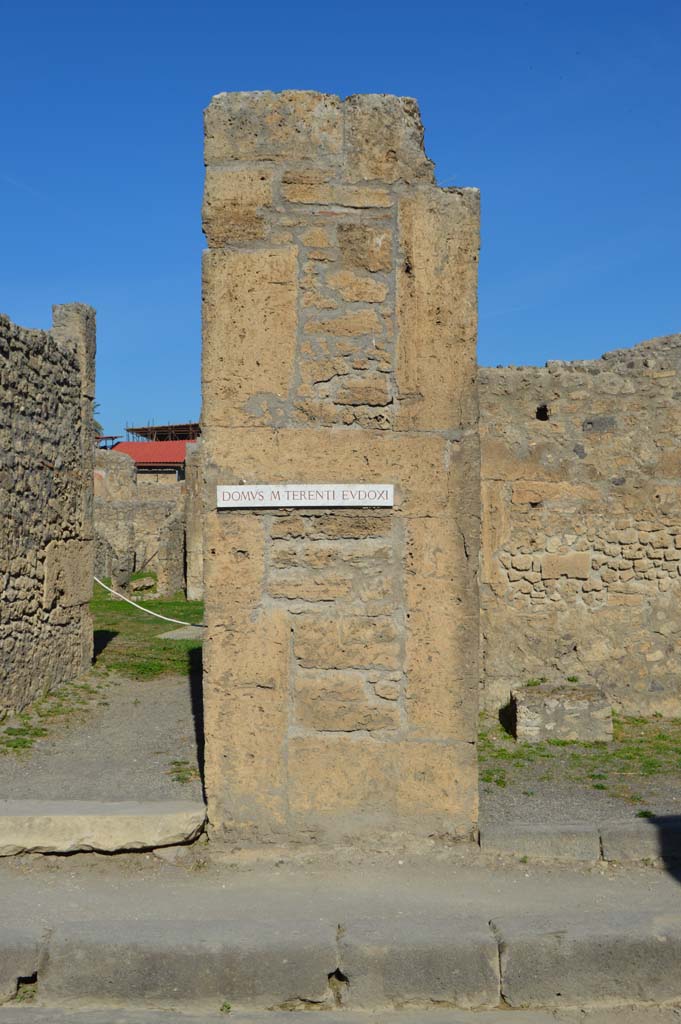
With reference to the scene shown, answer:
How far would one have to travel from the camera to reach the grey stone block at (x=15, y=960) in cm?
299

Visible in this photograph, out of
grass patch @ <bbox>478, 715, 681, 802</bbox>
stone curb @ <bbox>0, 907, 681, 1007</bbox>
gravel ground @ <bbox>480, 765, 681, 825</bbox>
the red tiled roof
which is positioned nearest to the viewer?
stone curb @ <bbox>0, 907, 681, 1007</bbox>

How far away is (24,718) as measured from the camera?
736 cm

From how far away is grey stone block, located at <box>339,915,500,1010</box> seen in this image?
2.98 m

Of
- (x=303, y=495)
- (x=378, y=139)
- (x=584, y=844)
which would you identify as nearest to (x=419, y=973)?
(x=584, y=844)

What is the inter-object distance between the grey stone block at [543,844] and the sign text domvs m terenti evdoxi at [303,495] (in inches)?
59.8

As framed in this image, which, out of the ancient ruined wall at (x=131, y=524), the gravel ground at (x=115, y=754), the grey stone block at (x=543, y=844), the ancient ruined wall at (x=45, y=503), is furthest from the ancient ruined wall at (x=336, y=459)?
the ancient ruined wall at (x=131, y=524)

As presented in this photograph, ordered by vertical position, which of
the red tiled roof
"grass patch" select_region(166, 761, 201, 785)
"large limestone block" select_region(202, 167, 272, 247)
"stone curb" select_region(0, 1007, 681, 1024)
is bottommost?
"stone curb" select_region(0, 1007, 681, 1024)

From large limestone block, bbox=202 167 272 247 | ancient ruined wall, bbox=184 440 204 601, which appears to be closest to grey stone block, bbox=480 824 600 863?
large limestone block, bbox=202 167 272 247

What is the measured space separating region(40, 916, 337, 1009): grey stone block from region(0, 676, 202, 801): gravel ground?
1.89 meters

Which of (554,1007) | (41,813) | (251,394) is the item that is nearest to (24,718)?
(41,813)

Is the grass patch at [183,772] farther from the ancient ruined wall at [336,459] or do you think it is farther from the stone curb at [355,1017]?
the stone curb at [355,1017]

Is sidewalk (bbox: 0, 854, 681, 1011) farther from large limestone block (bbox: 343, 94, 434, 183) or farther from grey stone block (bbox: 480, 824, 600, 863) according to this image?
large limestone block (bbox: 343, 94, 434, 183)

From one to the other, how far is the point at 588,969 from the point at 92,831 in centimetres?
209

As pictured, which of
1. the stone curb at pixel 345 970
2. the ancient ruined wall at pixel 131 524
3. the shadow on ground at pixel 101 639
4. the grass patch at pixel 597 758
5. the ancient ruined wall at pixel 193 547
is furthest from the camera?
the ancient ruined wall at pixel 131 524
